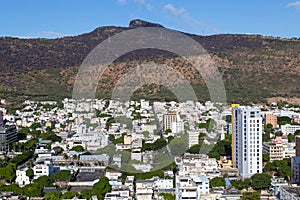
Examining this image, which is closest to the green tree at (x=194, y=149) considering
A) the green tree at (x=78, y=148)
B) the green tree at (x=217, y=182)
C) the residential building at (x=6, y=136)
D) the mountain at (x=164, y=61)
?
the green tree at (x=78, y=148)

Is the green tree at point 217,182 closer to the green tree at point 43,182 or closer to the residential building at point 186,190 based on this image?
the residential building at point 186,190

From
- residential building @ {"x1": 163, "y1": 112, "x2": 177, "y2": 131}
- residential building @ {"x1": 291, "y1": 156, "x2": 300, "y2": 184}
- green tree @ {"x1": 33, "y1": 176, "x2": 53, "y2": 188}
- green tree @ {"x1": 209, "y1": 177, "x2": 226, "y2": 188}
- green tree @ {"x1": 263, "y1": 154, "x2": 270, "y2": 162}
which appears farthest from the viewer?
residential building @ {"x1": 163, "y1": 112, "x2": 177, "y2": 131}

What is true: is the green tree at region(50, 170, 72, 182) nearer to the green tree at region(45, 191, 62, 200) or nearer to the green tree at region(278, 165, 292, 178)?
the green tree at region(45, 191, 62, 200)

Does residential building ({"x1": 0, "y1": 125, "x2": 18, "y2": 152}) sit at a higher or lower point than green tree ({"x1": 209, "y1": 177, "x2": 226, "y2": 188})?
higher

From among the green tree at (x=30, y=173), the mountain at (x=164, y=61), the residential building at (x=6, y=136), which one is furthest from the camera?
the mountain at (x=164, y=61)

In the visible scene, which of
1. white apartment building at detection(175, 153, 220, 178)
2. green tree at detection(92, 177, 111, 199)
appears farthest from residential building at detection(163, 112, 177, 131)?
green tree at detection(92, 177, 111, 199)
